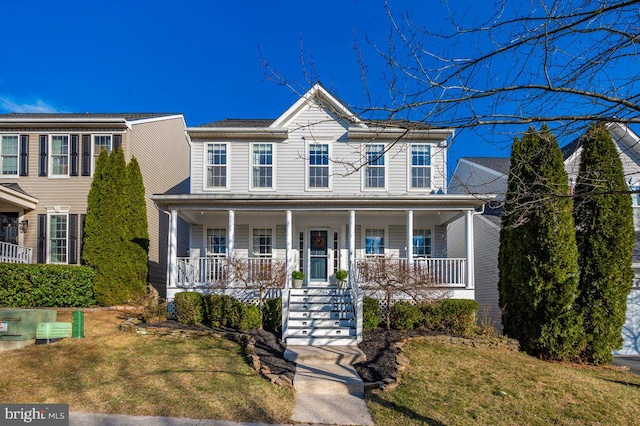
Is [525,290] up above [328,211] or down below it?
below

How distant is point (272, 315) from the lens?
10.5 metres

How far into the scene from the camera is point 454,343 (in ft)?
30.6

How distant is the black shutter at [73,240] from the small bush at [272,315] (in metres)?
7.36

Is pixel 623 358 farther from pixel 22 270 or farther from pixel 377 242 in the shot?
pixel 22 270

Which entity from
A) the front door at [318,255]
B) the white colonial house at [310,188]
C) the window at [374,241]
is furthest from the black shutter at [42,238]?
the window at [374,241]

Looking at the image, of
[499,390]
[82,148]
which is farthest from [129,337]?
[82,148]

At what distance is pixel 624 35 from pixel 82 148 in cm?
1522

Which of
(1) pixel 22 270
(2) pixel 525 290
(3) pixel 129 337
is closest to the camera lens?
(3) pixel 129 337

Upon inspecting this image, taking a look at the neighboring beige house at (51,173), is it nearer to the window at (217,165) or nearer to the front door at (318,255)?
the window at (217,165)

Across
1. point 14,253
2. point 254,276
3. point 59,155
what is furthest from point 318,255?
point 14,253

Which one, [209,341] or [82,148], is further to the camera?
[82,148]

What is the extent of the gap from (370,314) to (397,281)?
1.08 m

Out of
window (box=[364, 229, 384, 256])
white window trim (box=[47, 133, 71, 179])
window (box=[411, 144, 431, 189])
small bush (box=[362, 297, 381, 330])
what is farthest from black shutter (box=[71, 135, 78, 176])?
window (box=[411, 144, 431, 189])

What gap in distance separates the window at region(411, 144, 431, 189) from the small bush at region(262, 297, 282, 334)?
20.8ft
